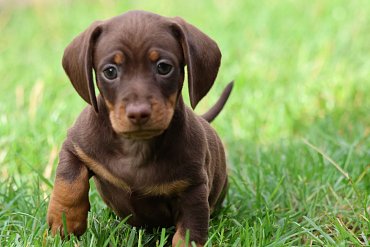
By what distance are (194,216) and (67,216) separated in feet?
1.94

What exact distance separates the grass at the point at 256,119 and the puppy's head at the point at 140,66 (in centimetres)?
64

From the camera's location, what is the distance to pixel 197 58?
355 centimetres

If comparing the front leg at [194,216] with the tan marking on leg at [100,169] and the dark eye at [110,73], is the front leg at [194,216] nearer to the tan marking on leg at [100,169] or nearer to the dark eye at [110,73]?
the tan marking on leg at [100,169]

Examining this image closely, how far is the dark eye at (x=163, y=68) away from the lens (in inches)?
134

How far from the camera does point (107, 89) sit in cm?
345

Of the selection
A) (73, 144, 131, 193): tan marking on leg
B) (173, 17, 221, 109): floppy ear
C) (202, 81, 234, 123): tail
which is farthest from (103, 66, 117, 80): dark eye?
(202, 81, 234, 123): tail

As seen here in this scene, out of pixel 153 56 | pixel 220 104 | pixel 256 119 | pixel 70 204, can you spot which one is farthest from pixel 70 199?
pixel 256 119

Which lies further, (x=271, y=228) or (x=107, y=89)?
(x=271, y=228)

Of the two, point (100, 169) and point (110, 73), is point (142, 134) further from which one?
point (100, 169)

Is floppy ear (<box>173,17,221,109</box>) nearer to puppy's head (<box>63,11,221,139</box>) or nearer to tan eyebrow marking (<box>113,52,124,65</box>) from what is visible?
puppy's head (<box>63,11,221,139</box>)

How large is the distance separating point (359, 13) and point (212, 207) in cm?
603

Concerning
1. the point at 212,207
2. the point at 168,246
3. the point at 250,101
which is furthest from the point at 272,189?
the point at 250,101

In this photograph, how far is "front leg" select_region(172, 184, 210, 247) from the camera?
3.64 meters

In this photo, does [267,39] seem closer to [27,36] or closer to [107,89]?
[27,36]
